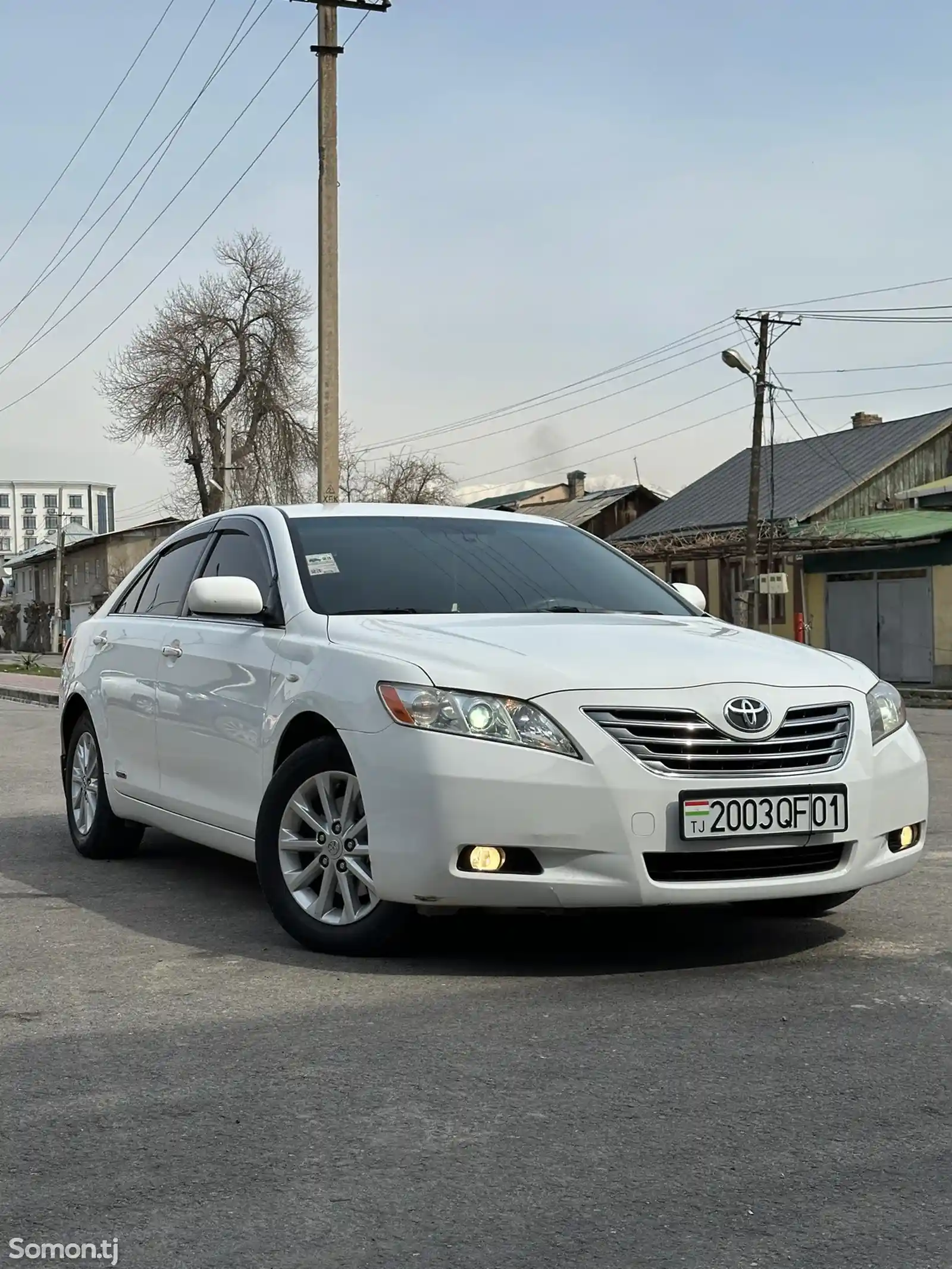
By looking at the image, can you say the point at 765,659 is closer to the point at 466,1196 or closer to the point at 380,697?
the point at 380,697

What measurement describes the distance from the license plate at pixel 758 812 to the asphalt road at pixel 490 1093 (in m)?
0.45

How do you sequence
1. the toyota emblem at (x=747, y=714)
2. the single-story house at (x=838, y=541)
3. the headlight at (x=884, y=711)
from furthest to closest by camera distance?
1. the single-story house at (x=838, y=541)
2. the headlight at (x=884, y=711)
3. the toyota emblem at (x=747, y=714)

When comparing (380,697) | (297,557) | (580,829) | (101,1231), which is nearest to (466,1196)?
(101,1231)

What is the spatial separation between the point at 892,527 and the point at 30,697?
57.9ft

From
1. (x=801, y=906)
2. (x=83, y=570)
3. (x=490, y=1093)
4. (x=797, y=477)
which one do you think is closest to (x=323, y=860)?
(x=490, y=1093)

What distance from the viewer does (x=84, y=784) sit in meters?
7.63

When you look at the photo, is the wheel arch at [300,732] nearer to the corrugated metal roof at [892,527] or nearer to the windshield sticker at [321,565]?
the windshield sticker at [321,565]

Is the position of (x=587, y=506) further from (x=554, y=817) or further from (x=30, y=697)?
(x=554, y=817)

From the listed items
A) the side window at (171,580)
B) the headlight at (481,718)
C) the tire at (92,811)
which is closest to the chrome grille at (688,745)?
the headlight at (481,718)

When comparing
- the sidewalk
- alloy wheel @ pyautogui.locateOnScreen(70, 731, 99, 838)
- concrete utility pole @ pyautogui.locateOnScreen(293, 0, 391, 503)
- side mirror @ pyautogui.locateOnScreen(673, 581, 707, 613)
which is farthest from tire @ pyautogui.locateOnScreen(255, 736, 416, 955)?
the sidewalk

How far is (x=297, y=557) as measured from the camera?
19.8 feet

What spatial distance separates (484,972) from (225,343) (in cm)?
6112

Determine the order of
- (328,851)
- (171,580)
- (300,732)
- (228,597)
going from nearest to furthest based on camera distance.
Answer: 1. (328,851)
2. (300,732)
3. (228,597)
4. (171,580)

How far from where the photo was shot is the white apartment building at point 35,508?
190875mm
